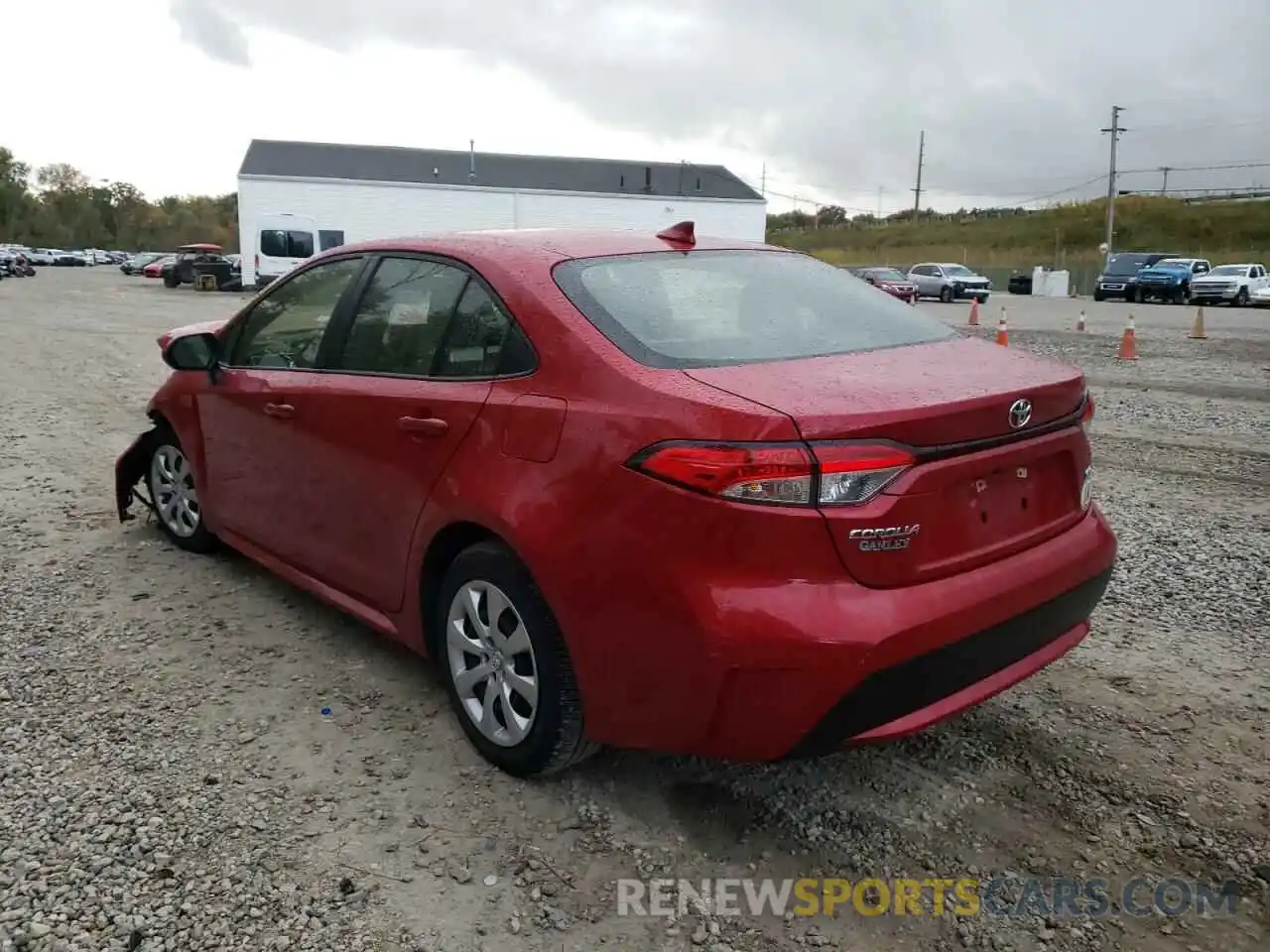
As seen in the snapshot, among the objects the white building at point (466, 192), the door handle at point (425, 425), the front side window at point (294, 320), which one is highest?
the white building at point (466, 192)

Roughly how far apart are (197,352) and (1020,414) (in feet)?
11.3

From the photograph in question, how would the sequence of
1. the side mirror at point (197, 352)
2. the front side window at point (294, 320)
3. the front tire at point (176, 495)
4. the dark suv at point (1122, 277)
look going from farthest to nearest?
1. the dark suv at point (1122, 277)
2. the front tire at point (176, 495)
3. the side mirror at point (197, 352)
4. the front side window at point (294, 320)

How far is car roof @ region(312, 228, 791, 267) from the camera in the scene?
3.21m

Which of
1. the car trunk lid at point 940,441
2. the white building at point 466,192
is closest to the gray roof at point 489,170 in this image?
the white building at point 466,192

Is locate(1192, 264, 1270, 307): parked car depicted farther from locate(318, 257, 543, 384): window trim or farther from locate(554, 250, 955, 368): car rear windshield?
locate(318, 257, 543, 384): window trim

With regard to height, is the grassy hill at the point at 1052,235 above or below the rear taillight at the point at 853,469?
above

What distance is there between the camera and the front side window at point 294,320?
389 cm

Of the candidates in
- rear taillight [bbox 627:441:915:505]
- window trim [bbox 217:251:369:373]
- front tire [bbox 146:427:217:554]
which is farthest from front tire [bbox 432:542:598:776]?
front tire [bbox 146:427:217:554]

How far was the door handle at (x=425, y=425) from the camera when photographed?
308 cm

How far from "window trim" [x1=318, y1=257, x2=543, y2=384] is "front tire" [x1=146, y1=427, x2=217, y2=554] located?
1433 mm

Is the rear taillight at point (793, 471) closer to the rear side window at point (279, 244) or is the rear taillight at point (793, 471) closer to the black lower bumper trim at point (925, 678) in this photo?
the black lower bumper trim at point (925, 678)

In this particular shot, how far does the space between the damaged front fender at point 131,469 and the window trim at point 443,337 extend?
77.2 inches

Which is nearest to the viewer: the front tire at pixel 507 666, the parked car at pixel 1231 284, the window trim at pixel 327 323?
the front tire at pixel 507 666

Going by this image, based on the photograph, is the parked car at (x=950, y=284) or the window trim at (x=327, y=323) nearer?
the window trim at (x=327, y=323)
